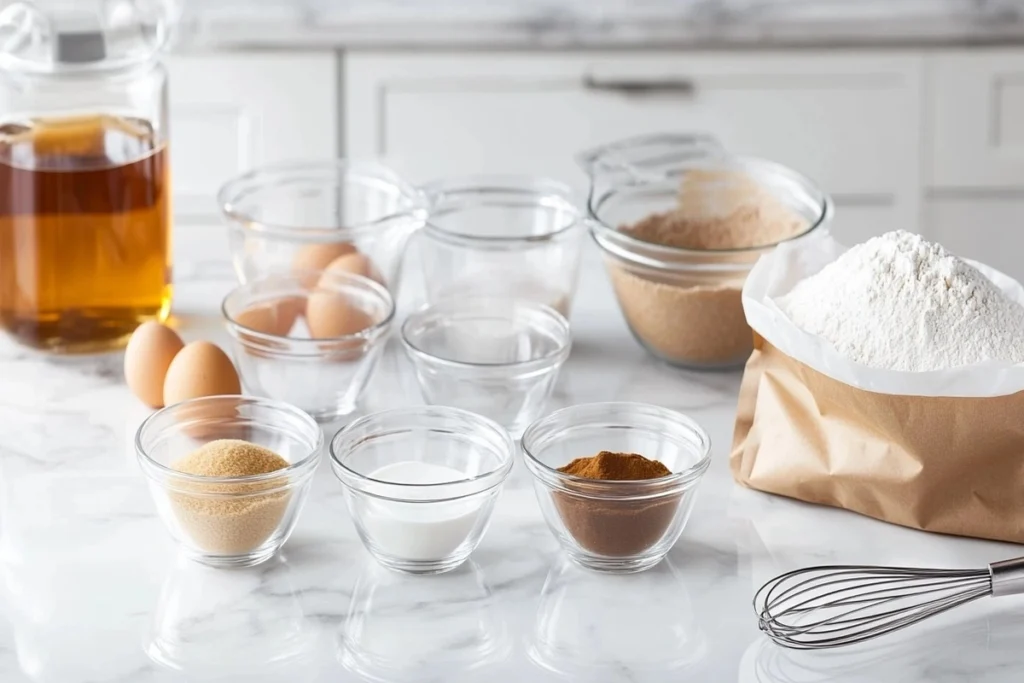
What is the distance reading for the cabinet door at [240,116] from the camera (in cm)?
213

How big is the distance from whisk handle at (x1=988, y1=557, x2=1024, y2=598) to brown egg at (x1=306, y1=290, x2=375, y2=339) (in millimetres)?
582

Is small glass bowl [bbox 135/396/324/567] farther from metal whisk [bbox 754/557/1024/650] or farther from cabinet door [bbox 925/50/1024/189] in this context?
cabinet door [bbox 925/50/1024/189]

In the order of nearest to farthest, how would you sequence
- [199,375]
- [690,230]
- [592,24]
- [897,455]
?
[897,455] → [199,375] → [690,230] → [592,24]

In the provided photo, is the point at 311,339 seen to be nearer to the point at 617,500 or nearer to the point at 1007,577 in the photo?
the point at 617,500

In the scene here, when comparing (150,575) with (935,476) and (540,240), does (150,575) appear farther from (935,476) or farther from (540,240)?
(935,476)

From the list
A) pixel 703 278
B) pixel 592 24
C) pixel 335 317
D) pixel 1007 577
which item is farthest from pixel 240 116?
pixel 1007 577

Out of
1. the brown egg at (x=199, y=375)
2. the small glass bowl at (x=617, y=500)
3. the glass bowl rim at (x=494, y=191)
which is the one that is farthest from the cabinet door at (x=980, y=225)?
the brown egg at (x=199, y=375)

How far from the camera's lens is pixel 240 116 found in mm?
2178

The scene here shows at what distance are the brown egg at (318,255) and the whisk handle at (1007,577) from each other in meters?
0.65

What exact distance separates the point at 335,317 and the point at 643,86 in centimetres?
109

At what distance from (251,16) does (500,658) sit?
147cm

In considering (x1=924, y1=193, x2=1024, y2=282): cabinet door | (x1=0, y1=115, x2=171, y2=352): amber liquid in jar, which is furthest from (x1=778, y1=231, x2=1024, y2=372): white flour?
(x1=924, y1=193, x2=1024, y2=282): cabinet door

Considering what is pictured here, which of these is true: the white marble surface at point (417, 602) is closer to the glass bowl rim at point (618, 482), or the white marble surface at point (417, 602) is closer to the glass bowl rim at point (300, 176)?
the glass bowl rim at point (618, 482)

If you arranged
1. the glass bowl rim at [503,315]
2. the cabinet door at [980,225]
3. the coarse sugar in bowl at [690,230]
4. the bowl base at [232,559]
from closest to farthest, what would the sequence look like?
the bowl base at [232,559] < the glass bowl rim at [503,315] < the coarse sugar in bowl at [690,230] < the cabinet door at [980,225]
